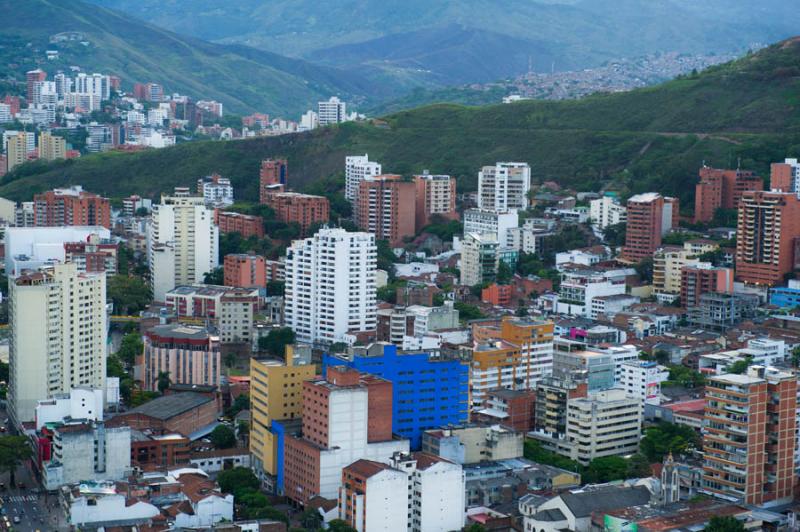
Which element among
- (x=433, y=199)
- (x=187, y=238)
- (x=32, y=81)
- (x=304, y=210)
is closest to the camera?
(x=187, y=238)

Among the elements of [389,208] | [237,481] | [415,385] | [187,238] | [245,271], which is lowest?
[237,481]

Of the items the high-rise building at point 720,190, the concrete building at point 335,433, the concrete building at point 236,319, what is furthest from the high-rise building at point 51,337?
the high-rise building at point 720,190

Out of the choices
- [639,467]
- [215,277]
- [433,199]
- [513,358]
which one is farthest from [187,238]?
[639,467]

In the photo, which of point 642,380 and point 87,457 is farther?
point 642,380

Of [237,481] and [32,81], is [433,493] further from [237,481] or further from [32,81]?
[32,81]

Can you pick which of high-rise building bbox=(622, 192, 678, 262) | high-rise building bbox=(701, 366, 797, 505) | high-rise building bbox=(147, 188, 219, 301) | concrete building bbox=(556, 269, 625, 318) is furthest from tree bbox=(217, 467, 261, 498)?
high-rise building bbox=(622, 192, 678, 262)

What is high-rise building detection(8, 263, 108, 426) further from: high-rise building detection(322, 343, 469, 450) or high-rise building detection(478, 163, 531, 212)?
high-rise building detection(478, 163, 531, 212)
